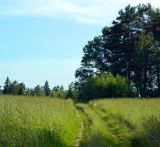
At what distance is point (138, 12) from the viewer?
3647 inches

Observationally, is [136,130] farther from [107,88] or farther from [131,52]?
[131,52]

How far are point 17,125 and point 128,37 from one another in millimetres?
69531

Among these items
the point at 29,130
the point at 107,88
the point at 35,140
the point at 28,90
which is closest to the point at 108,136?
the point at 29,130

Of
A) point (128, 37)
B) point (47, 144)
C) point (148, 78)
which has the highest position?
point (128, 37)

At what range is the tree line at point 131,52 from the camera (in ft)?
275

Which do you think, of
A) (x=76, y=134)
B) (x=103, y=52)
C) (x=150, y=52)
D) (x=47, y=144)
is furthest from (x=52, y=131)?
(x=103, y=52)

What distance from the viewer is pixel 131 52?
87625 mm

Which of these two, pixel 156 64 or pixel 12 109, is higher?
pixel 156 64

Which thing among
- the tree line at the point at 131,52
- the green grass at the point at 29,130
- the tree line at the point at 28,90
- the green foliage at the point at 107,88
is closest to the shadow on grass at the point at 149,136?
the green grass at the point at 29,130

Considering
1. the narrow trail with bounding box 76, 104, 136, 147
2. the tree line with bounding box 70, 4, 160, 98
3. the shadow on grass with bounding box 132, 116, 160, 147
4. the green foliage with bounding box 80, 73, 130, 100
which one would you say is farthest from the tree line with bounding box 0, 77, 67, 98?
the shadow on grass with bounding box 132, 116, 160, 147

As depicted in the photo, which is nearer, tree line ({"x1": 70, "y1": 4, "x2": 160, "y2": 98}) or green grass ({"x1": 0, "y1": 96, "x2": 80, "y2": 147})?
green grass ({"x1": 0, "y1": 96, "x2": 80, "y2": 147})

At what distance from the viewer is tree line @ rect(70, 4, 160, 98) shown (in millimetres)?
83675

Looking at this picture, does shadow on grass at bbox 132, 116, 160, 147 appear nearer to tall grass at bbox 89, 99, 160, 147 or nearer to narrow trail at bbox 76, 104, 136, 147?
tall grass at bbox 89, 99, 160, 147

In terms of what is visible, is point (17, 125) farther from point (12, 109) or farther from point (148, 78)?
point (148, 78)
